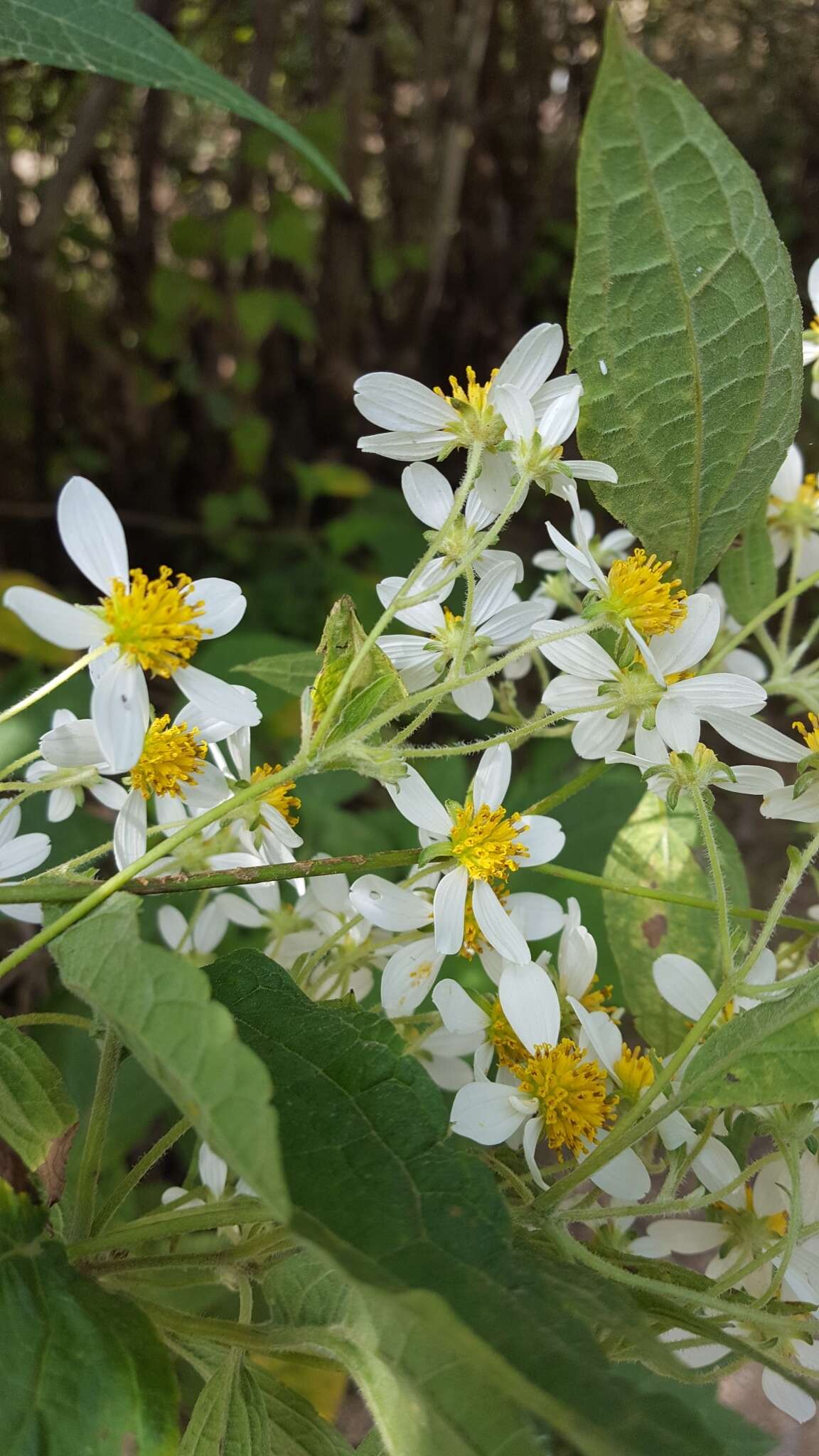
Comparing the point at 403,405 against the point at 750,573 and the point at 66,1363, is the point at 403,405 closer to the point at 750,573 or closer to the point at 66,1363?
the point at 750,573

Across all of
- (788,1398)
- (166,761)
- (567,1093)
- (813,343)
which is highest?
(813,343)

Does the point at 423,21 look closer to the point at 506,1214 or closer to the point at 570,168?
the point at 570,168

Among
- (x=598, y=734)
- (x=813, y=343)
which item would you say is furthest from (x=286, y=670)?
(x=813, y=343)

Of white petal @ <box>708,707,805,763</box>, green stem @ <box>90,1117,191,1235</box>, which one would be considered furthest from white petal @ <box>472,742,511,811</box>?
green stem @ <box>90,1117,191,1235</box>

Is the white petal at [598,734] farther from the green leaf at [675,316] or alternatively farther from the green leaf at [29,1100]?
the green leaf at [29,1100]

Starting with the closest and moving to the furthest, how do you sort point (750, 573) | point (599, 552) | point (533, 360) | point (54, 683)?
point (54, 683)
point (533, 360)
point (750, 573)
point (599, 552)

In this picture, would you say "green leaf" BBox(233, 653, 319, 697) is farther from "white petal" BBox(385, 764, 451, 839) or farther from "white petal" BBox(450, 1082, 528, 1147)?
"white petal" BBox(450, 1082, 528, 1147)
